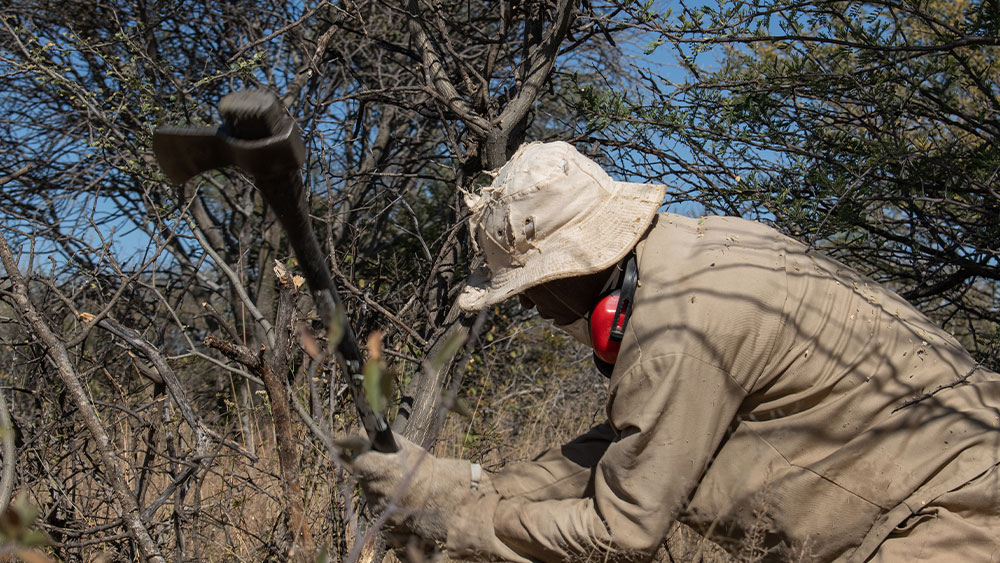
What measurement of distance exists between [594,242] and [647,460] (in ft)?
2.03

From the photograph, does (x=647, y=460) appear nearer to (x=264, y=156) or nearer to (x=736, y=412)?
(x=736, y=412)

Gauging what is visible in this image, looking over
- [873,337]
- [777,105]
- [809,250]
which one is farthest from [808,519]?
[777,105]

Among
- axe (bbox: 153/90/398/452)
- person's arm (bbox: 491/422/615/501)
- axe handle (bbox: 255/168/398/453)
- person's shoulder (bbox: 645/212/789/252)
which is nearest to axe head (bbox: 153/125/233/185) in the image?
axe (bbox: 153/90/398/452)

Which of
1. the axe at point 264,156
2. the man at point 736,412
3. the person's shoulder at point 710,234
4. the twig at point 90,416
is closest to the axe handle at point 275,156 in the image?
the axe at point 264,156

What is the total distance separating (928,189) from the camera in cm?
378

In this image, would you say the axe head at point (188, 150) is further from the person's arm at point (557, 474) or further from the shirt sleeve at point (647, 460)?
the person's arm at point (557, 474)

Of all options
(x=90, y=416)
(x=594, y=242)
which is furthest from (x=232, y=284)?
(x=594, y=242)

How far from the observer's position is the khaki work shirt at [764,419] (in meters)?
2.09

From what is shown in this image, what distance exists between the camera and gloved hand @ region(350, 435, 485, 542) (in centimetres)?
215

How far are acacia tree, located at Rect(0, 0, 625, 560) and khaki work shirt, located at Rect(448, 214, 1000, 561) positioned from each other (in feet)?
1.73

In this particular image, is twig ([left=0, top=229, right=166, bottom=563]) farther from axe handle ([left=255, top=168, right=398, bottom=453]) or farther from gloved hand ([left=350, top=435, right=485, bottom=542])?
axe handle ([left=255, top=168, right=398, bottom=453])

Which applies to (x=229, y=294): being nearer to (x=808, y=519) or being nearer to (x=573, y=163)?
(x=573, y=163)

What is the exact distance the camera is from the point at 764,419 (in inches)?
89.0

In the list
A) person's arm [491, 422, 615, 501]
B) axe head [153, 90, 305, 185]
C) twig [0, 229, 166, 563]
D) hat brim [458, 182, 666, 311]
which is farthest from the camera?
person's arm [491, 422, 615, 501]
